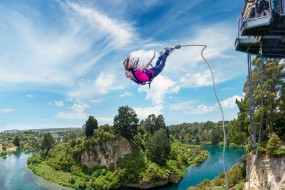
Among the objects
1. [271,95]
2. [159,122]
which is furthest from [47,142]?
[271,95]

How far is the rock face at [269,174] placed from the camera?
20.0m

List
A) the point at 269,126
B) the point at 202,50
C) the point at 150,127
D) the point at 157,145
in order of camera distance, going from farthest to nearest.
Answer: the point at 150,127 < the point at 157,145 < the point at 269,126 < the point at 202,50

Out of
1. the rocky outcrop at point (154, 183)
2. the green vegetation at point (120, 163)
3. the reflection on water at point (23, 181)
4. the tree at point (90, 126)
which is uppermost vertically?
the tree at point (90, 126)

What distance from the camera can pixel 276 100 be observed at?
75.8ft

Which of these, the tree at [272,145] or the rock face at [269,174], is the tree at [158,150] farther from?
the tree at [272,145]

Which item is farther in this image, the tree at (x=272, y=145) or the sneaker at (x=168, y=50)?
the tree at (x=272, y=145)

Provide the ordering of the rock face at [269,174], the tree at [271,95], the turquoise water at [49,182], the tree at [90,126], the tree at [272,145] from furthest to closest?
the tree at [90,126] → the turquoise water at [49,182] → the tree at [271,95] → the tree at [272,145] → the rock face at [269,174]

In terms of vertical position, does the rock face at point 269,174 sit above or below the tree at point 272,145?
below

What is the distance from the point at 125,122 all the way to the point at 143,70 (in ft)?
136

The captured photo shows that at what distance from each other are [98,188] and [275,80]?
2922 cm

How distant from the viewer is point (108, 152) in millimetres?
48125

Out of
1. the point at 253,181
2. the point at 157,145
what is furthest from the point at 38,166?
the point at 253,181

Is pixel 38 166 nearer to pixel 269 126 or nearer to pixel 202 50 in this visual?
pixel 269 126

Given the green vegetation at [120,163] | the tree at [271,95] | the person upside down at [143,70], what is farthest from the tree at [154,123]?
the person upside down at [143,70]
